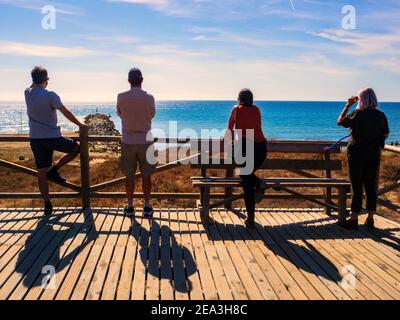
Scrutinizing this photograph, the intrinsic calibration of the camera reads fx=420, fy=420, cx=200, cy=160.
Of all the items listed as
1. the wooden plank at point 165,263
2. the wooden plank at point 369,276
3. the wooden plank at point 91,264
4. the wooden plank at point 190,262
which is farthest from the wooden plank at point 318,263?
the wooden plank at point 91,264

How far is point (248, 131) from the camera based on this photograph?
17.9 ft

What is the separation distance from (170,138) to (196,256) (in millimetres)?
2334

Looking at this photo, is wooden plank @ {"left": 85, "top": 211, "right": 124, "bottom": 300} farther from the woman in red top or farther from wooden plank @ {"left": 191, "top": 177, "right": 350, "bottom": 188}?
the woman in red top

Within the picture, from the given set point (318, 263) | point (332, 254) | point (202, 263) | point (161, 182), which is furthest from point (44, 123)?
point (161, 182)

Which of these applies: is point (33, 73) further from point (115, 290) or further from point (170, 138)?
point (115, 290)

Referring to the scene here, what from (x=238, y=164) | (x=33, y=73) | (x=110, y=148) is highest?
(x=33, y=73)

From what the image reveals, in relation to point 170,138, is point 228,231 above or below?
below

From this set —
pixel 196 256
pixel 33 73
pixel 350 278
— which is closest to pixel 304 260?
pixel 350 278

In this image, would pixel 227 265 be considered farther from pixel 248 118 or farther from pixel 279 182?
pixel 248 118

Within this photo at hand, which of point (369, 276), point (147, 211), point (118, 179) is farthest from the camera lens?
point (118, 179)

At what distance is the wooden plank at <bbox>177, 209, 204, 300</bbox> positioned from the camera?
3.70 m

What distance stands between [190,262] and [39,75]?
3164 millimetres

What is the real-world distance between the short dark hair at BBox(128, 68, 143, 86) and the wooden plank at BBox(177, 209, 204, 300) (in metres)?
2.00
